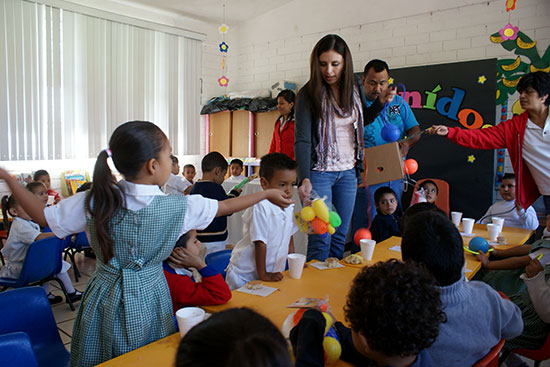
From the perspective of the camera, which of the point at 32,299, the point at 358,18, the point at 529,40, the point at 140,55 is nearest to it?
the point at 32,299

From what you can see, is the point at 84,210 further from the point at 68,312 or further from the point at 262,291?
the point at 68,312

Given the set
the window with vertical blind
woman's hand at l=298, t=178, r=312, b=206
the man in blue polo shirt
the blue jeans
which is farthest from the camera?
the window with vertical blind

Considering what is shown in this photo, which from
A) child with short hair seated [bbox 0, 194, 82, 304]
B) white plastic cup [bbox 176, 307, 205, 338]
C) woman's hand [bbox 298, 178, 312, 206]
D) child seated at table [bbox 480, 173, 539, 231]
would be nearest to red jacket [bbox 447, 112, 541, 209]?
child seated at table [bbox 480, 173, 539, 231]

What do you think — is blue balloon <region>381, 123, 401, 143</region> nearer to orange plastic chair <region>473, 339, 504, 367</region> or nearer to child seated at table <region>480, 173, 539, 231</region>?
child seated at table <region>480, 173, 539, 231</region>

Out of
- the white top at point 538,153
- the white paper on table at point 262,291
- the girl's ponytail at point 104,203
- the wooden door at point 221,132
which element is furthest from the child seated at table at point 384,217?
the wooden door at point 221,132

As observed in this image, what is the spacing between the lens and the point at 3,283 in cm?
275

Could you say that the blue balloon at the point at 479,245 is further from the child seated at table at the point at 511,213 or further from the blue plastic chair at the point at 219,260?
the blue plastic chair at the point at 219,260

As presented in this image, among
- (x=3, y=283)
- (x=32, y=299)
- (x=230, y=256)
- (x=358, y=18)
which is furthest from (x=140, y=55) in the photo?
(x=32, y=299)

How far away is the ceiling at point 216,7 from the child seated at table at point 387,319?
264 inches

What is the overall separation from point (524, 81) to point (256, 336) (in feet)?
9.08

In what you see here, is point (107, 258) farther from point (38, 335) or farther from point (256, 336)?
point (256, 336)

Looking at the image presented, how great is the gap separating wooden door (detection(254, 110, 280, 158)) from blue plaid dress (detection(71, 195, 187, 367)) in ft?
18.4

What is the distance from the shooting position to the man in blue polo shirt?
8.78ft

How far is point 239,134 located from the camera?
288 inches
